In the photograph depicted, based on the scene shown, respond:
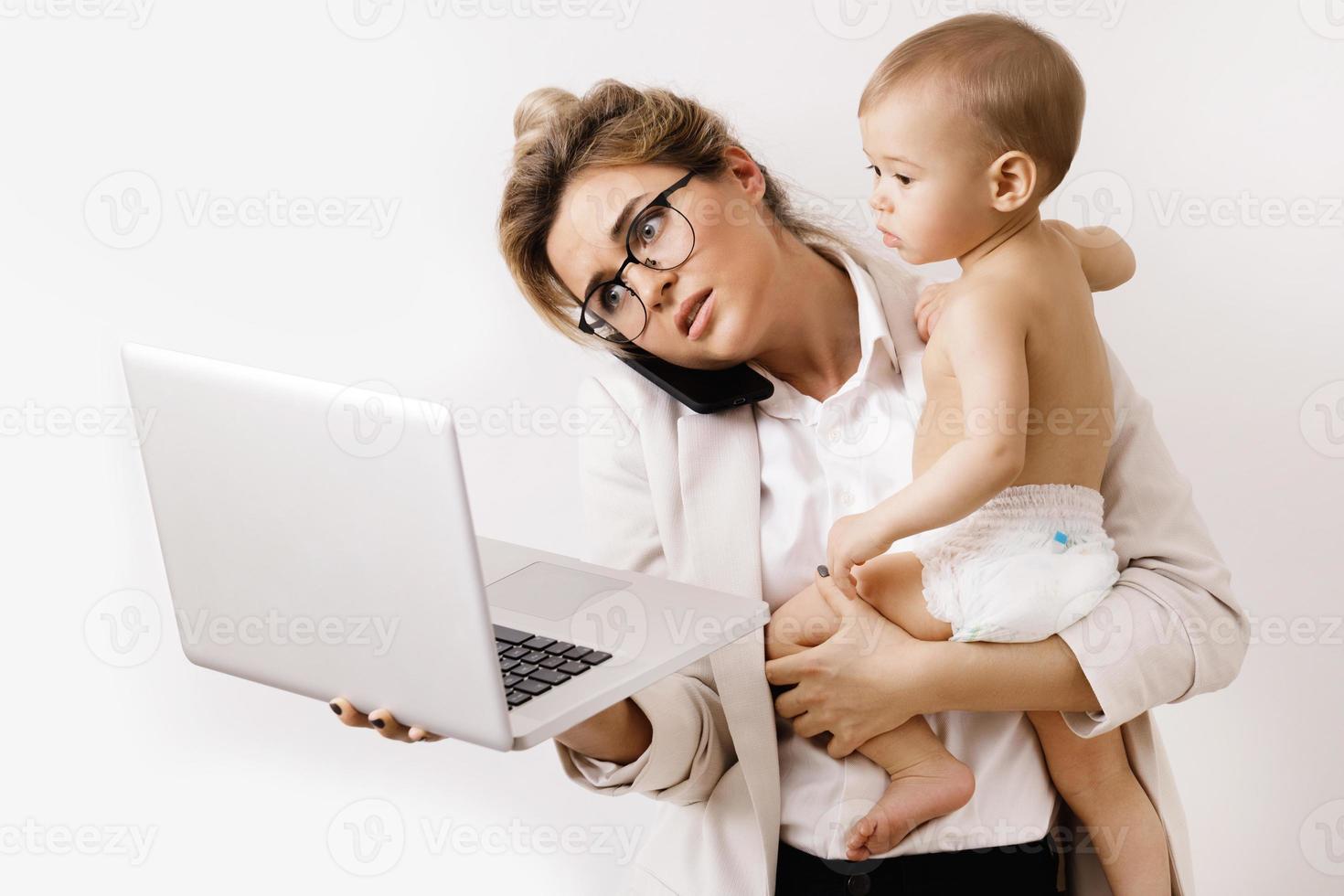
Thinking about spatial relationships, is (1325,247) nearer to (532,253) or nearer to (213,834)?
(532,253)

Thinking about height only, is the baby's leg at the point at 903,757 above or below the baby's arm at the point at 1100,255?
below

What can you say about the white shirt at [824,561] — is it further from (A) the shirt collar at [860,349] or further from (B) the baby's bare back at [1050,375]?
(B) the baby's bare back at [1050,375]

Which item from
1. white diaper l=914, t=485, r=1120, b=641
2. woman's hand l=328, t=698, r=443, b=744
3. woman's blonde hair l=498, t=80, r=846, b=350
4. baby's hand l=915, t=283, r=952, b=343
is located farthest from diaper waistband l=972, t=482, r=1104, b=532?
woman's hand l=328, t=698, r=443, b=744

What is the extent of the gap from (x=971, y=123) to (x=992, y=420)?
325 millimetres

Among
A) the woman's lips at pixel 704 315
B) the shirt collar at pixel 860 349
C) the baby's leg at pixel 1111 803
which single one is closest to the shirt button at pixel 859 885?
the baby's leg at pixel 1111 803

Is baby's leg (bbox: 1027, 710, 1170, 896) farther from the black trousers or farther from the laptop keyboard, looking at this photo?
the laptop keyboard

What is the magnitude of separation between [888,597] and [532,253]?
0.69m

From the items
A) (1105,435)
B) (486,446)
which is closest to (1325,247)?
(1105,435)

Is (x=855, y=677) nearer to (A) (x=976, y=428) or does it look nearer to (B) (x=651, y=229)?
(A) (x=976, y=428)

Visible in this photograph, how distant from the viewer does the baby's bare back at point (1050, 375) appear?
1.50 meters

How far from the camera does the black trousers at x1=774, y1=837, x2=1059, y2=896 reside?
5.32 ft

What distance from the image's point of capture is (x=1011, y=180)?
4.85 ft

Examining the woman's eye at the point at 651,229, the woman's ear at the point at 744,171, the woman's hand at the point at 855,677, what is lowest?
the woman's hand at the point at 855,677

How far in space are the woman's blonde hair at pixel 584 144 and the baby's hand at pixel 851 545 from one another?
1.51 ft
